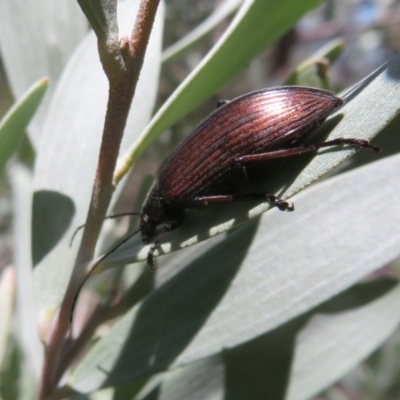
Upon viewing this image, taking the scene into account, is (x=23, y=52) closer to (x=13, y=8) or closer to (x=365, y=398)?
(x=13, y=8)

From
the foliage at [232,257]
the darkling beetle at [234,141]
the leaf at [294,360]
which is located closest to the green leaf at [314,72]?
the foliage at [232,257]

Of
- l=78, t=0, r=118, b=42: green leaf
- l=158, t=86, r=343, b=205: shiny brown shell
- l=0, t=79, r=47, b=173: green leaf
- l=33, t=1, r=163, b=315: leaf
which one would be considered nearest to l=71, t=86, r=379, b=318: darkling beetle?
l=158, t=86, r=343, b=205: shiny brown shell

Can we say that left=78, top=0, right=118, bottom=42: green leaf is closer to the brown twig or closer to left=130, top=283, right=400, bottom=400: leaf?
the brown twig

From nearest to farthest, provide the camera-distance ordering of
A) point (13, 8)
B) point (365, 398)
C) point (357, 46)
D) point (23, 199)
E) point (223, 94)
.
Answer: point (13, 8) < point (23, 199) < point (365, 398) < point (223, 94) < point (357, 46)

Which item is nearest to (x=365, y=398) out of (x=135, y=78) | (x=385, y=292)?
(x=385, y=292)

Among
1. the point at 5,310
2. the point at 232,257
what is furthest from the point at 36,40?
the point at 232,257

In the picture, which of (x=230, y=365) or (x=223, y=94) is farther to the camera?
(x=223, y=94)

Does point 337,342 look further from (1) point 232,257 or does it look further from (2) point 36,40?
(2) point 36,40
